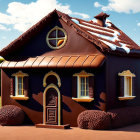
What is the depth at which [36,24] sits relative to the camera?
1941 centimetres

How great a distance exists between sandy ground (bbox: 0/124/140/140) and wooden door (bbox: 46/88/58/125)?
122 cm

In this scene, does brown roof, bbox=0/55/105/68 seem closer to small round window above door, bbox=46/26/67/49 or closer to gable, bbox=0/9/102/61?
gable, bbox=0/9/102/61

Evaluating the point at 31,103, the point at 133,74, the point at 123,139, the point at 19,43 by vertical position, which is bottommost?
the point at 123,139

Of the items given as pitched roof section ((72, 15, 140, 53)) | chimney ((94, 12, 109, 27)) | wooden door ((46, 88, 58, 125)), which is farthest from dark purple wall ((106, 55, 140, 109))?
chimney ((94, 12, 109, 27))

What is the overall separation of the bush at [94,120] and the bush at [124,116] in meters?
0.40

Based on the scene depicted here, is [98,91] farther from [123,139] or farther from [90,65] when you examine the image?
[123,139]

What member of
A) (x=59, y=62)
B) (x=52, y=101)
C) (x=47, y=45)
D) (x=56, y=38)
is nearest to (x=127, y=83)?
(x=59, y=62)

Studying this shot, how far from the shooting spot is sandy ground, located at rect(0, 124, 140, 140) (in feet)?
49.2

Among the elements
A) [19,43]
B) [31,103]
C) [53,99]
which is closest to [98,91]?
[53,99]

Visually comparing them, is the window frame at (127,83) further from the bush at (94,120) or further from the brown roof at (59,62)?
the bush at (94,120)

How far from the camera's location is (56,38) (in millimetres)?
19344

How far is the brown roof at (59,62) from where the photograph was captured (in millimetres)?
17391

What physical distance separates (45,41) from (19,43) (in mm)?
1661

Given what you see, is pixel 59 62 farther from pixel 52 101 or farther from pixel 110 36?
pixel 110 36
